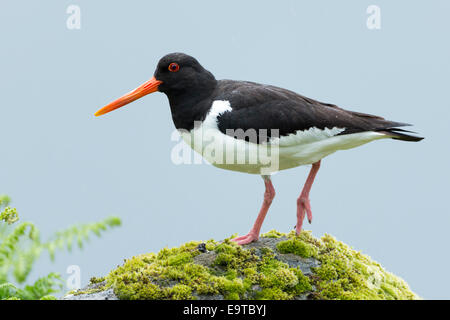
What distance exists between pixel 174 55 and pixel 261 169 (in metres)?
1.78

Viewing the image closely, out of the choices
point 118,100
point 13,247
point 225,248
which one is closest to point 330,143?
point 225,248

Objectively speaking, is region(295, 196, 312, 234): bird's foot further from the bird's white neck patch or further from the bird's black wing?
the bird's white neck patch

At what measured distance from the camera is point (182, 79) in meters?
6.45

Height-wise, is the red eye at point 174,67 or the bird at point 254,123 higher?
the red eye at point 174,67

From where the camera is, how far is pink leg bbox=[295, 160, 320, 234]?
268 inches

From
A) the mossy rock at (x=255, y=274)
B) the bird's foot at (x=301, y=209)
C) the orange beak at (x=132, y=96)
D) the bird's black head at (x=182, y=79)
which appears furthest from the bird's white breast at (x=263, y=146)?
the mossy rock at (x=255, y=274)

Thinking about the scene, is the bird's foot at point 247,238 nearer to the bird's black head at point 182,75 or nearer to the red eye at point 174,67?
the bird's black head at point 182,75

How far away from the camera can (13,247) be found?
6840 mm

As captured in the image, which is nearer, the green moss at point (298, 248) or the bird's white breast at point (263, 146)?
the bird's white breast at point (263, 146)

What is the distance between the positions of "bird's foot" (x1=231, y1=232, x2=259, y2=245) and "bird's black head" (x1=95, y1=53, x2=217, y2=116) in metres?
1.90

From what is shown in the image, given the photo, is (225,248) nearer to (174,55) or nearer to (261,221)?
(261,221)

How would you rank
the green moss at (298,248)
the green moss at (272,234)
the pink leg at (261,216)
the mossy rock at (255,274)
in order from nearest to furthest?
1. the mossy rock at (255,274)
2. the green moss at (298,248)
3. the pink leg at (261,216)
4. the green moss at (272,234)

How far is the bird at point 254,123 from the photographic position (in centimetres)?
611
